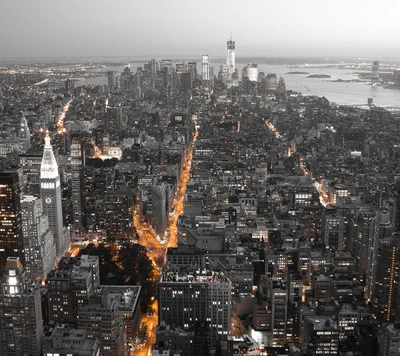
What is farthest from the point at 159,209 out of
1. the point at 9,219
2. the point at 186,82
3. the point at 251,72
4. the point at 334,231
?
the point at 251,72

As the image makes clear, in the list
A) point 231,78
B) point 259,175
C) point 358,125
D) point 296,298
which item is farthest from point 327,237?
point 231,78

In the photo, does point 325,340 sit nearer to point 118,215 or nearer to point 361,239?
point 361,239

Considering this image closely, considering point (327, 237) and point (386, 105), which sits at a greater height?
point (386, 105)

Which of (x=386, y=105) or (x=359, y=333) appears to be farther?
(x=386, y=105)

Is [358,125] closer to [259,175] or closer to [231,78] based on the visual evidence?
[259,175]

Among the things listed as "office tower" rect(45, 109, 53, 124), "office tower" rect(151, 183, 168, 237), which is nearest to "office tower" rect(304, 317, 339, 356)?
"office tower" rect(151, 183, 168, 237)

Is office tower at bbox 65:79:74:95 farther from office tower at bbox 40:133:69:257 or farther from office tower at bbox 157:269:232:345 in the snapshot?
office tower at bbox 157:269:232:345
